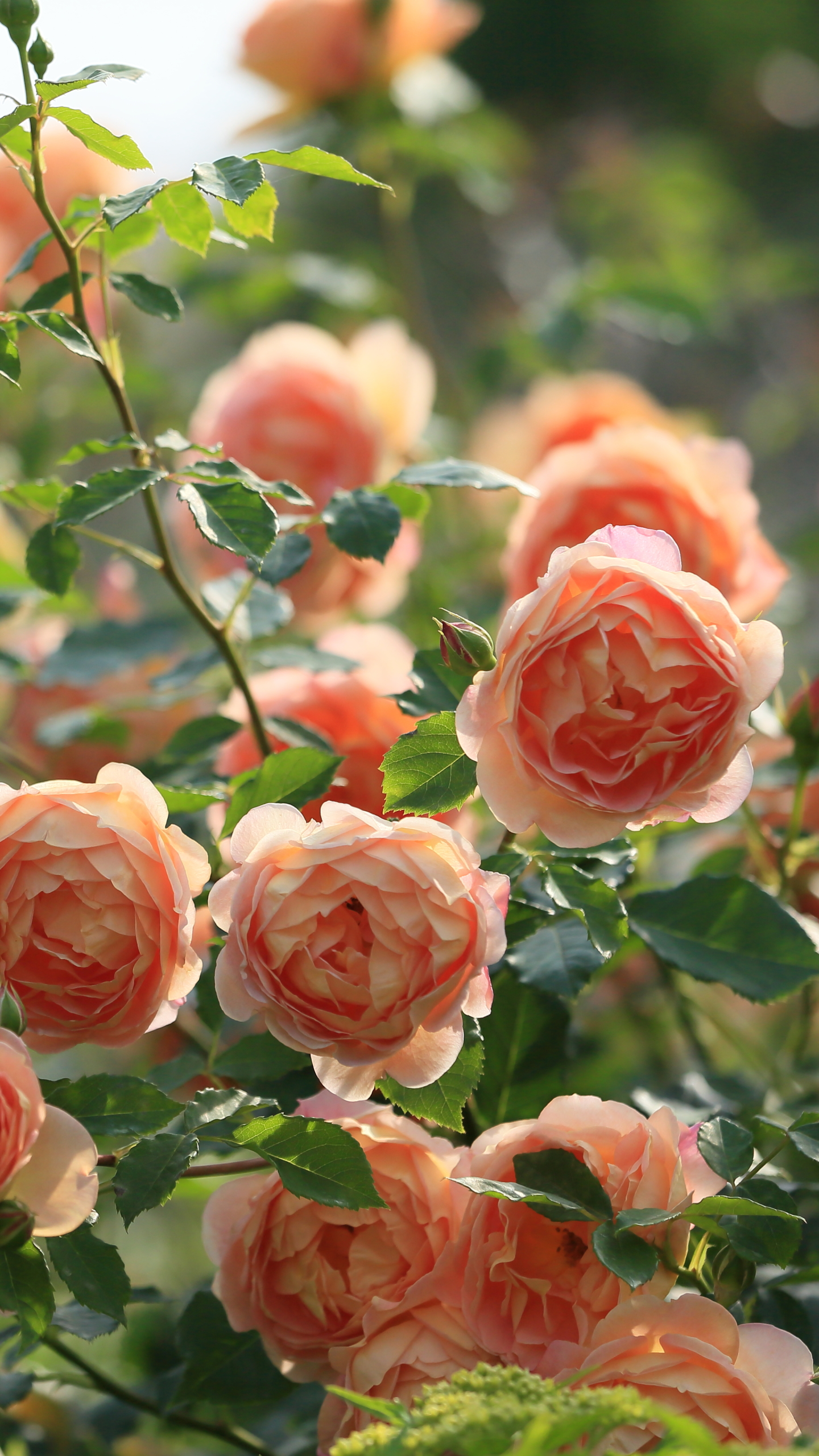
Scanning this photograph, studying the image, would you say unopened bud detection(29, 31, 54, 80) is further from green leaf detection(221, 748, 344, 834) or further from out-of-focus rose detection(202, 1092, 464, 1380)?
out-of-focus rose detection(202, 1092, 464, 1380)

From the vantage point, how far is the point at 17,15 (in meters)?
0.38

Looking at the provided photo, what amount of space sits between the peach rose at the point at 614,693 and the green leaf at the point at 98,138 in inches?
7.9

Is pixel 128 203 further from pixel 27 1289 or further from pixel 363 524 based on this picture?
pixel 27 1289

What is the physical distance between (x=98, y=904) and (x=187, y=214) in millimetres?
249

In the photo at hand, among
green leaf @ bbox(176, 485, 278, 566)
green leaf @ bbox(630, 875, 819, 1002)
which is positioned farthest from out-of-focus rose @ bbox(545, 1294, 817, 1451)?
green leaf @ bbox(176, 485, 278, 566)

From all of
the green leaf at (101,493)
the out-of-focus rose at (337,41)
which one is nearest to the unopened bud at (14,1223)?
the green leaf at (101,493)

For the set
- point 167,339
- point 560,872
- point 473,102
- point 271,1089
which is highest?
point 473,102

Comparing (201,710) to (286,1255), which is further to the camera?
(201,710)

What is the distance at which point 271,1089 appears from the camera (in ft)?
1.49

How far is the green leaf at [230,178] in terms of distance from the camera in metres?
0.37

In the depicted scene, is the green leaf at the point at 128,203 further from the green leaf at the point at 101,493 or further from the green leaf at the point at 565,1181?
the green leaf at the point at 565,1181

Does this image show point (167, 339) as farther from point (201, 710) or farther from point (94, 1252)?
point (94, 1252)

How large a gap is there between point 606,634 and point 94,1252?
0.25 meters

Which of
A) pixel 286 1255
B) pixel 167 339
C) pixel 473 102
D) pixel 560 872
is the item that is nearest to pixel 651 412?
pixel 473 102
